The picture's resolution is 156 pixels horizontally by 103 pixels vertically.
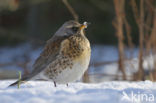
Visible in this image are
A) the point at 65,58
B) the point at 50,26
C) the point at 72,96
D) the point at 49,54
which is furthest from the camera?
the point at 50,26

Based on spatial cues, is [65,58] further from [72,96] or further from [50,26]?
[50,26]

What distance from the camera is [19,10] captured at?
850 centimetres

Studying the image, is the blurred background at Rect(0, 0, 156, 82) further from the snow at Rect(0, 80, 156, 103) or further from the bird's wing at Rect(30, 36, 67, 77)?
the snow at Rect(0, 80, 156, 103)

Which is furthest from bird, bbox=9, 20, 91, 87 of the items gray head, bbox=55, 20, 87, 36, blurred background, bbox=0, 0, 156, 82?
blurred background, bbox=0, 0, 156, 82

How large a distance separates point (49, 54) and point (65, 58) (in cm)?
20

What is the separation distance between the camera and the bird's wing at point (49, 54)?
263 centimetres

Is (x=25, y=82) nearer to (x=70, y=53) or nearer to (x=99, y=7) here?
(x=70, y=53)

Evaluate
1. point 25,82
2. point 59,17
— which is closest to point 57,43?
point 25,82

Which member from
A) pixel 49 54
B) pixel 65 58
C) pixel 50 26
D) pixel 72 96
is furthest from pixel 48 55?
pixel 50 26

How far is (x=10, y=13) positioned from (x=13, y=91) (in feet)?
22.0

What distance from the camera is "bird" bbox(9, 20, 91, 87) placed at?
253cm

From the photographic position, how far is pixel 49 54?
8.84 feet

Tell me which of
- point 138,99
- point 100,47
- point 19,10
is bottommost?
point 138,99

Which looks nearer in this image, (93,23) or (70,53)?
(70,53)
